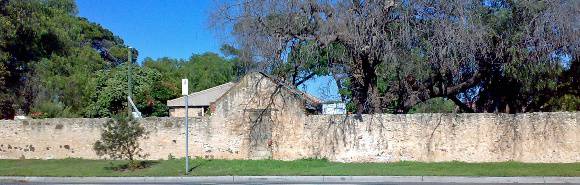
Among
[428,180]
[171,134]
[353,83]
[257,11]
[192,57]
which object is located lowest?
[428,180]

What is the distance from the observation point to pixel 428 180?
15938 mm

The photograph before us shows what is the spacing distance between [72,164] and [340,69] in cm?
1036

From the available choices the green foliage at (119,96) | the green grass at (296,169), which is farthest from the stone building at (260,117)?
the green foliage at (119,96)

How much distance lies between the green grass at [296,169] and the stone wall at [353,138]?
2.58 feet

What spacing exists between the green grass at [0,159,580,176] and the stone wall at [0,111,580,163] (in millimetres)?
787

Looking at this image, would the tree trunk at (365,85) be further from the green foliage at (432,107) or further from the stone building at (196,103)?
the stone building at (196,103)

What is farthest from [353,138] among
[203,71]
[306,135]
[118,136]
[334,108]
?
[203,71]

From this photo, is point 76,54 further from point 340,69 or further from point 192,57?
point 340,69

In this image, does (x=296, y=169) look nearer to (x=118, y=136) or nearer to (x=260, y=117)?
(x=260, y=117)

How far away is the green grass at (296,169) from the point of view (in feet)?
56.3

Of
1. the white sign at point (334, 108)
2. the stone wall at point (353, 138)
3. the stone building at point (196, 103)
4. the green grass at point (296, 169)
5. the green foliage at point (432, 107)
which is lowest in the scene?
the green grass at point (296, 169)

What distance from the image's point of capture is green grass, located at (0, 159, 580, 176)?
17.2 m

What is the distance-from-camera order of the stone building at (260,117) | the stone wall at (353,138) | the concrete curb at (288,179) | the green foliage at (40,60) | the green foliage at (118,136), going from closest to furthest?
1. the concrete curb at (288,179)
2. the green foliage at (118,136)
3. the stone wall at (353,138)
4. the stone building at (260,117)
5. the green foliage at (40,60)

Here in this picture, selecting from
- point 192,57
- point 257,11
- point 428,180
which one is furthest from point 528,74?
point 192,57
